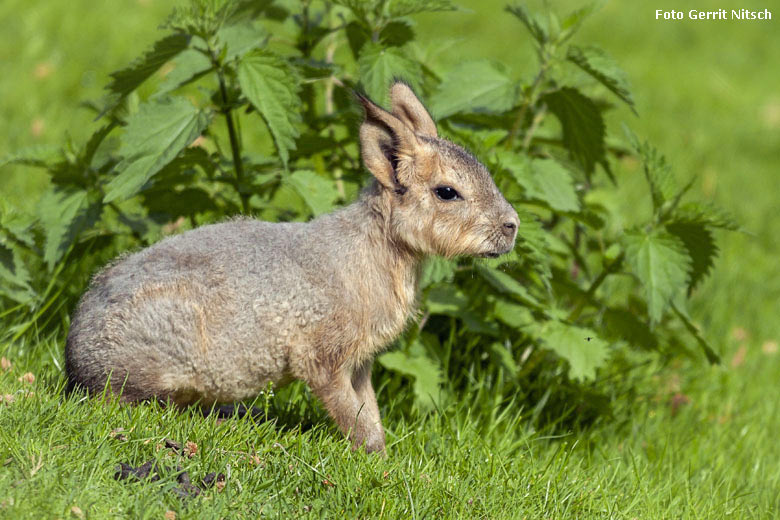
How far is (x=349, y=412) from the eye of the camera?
14.4ft

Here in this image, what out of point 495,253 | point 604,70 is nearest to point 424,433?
point 495,253

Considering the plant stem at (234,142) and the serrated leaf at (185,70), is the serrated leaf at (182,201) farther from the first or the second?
the serrated leaf at (185,70)

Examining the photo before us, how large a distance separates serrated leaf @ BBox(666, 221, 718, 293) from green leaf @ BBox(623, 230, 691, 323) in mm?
151

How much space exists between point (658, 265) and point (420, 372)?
145 cm

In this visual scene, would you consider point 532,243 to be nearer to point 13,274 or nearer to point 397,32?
point 397,32

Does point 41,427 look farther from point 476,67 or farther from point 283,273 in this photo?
point 476,67

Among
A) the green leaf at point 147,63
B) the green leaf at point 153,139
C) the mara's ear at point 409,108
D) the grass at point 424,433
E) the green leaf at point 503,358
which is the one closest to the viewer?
the grass at point 424,433

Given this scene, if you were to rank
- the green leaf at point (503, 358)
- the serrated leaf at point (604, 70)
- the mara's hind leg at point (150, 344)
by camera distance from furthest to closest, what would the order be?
1. the green leaf at point (503, 358)
2. the serrated leaf at point (604, 70)
3. the mara's hind leg at point (150, 344)

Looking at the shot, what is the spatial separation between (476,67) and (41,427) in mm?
3120

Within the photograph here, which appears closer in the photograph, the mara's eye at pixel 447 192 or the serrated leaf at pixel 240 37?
the mara's eye at pixel 447 192

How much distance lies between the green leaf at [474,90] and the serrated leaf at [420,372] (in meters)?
1.40

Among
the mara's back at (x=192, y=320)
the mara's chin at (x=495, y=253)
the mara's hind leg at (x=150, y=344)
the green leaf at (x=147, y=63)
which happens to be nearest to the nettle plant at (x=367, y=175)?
the green leaf at (x=147, y=63)

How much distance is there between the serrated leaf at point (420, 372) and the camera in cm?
516

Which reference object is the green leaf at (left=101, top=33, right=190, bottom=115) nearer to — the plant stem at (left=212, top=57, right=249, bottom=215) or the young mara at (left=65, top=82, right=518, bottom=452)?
the plant stem at (left=212, top=57, right=249, bottom=215)
